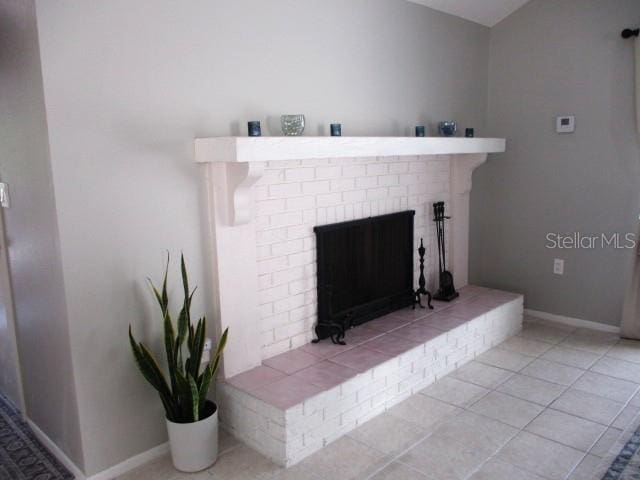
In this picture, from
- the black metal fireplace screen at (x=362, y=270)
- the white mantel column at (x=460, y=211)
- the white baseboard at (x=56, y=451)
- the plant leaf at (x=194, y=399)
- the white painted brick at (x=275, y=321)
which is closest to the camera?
the plant leaf at (x=194, y=399)

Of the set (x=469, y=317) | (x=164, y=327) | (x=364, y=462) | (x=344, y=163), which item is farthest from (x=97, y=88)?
(x=469, y=317)

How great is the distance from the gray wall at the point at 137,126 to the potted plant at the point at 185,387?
0.14 meters

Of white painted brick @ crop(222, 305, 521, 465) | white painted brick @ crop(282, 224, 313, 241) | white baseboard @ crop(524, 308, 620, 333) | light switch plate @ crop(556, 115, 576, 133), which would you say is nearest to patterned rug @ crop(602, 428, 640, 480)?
white painted brick @ crop(222, 305, 521, 465)

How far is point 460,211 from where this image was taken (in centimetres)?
406

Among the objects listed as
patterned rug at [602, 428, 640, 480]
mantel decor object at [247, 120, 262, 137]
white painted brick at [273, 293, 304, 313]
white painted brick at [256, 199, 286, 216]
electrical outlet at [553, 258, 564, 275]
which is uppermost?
mantel decor object at [247, 120, 262, 137]

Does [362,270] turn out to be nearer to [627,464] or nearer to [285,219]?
[285,219]

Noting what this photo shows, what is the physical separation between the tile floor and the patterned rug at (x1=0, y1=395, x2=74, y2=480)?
0.37 m

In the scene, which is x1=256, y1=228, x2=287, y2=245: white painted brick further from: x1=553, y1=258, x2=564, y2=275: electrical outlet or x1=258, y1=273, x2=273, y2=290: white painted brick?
x1=553, y1=258, x2=564, y2=275: electrical outlet

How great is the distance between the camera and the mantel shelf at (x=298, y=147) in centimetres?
221

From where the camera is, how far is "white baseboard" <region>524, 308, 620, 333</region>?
3.84 metres

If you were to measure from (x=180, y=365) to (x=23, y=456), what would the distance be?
947 millimetres

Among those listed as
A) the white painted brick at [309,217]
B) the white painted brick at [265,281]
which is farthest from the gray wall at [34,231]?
the white painted brick at [309,217]

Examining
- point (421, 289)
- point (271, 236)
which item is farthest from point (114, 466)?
point (421, 289)

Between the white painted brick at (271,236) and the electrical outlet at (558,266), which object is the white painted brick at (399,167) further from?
the electrical outlet at (558,266)
